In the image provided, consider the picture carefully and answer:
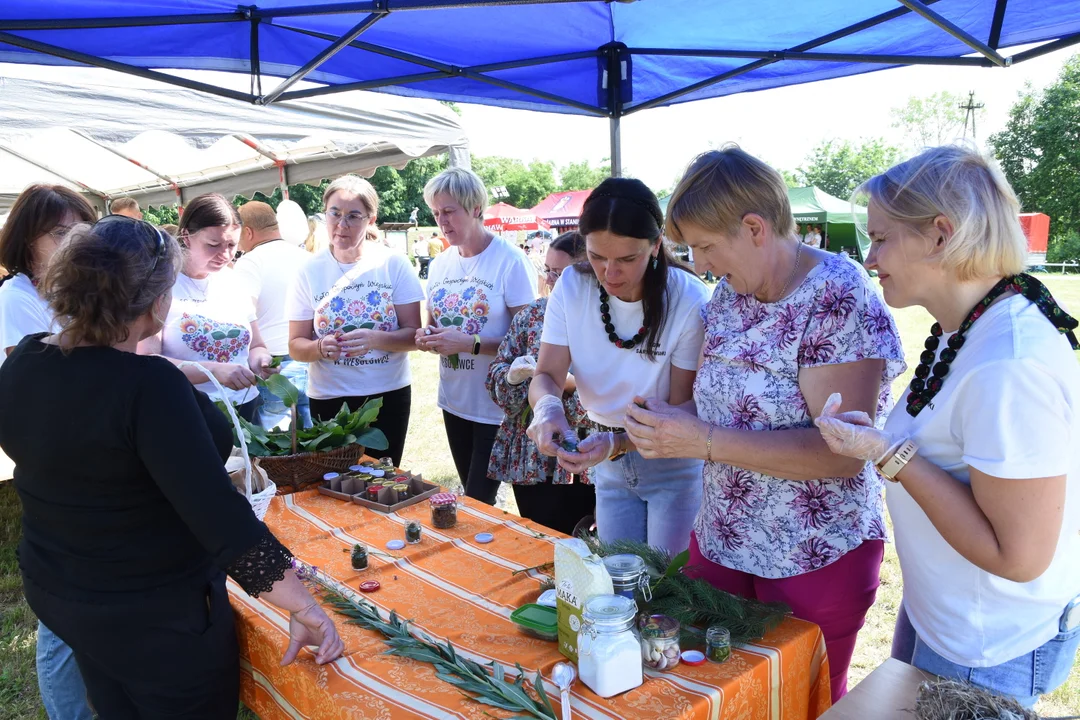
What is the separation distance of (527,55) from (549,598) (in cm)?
267

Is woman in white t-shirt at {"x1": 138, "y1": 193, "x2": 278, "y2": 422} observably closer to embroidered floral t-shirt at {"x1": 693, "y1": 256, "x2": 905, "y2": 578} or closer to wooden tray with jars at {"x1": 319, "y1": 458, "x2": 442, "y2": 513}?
wooden tray with jars at {"x1": 319, "y1": 458, "x2": 442, "y2": 513}

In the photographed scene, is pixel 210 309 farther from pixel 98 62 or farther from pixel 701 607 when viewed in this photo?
pixel 701 607

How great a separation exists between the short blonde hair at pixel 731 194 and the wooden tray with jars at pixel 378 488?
125cm

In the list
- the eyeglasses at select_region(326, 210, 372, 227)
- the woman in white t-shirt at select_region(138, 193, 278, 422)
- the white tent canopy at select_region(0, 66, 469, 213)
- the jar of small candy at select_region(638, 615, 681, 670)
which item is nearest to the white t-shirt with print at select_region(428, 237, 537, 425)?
the eyeglasses at select_region(326, 210, 372, 227)

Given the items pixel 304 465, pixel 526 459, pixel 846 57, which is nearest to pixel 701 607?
pixel 526 459

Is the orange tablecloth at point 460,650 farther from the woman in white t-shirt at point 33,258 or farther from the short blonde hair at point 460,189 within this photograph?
the short blonde hair at point 460,189

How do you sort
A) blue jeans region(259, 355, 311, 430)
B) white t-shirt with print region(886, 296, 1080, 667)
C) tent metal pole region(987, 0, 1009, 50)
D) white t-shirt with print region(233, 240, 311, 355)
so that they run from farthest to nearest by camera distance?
white t-shirt with print region(233, 240, 311, 355) → blue jeans region(259, 355, 311, 430) → tent metal pole region(987, 0, 1009, 50) → white t-shirt with print region(886, 296, 1080, 667)

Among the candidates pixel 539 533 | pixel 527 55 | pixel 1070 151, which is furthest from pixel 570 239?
pixel 1070 151

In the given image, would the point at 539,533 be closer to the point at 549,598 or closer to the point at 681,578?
the point at 549,598

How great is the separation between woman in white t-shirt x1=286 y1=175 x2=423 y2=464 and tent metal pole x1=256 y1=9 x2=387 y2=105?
452 mm

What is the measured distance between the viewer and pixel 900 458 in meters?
1.21

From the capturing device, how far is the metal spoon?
1163 millimetres

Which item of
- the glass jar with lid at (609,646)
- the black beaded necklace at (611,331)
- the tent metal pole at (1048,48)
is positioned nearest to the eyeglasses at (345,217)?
the black beaded necklace at (611,331)

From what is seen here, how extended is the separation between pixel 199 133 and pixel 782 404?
13.7ft
